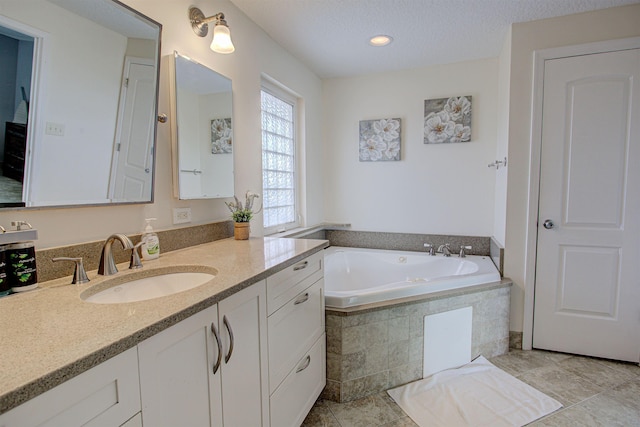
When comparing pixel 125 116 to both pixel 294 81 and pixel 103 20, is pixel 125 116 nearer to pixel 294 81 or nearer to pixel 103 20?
pixel 103 20

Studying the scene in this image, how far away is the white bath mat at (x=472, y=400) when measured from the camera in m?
1.65

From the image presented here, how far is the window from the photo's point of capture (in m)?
2.55

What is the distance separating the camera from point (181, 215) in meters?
1.65

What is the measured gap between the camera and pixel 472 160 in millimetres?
2912

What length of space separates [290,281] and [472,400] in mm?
1273

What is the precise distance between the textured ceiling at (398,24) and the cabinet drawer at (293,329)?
1.68m

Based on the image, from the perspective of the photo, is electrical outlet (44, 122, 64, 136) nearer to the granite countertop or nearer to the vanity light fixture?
the granite countertop

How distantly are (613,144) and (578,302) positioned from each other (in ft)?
3.53

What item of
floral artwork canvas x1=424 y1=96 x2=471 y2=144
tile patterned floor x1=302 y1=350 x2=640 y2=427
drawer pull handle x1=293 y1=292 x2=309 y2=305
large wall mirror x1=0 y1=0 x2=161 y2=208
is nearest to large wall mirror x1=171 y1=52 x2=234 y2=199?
large wall mirror x1=0 y1=0 x2=161 y2=208

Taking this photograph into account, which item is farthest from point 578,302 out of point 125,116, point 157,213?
point 125,116

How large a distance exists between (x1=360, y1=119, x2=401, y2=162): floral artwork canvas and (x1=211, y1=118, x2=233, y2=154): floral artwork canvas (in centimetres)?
164

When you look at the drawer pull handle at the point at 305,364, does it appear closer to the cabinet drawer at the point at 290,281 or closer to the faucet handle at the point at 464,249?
the cabinet drawer at the point at 290,281

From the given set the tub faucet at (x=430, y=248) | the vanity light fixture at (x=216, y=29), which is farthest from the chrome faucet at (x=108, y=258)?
the tub faucet at (x=430, y=248)

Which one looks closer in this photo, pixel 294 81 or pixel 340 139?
pixel 294 81
